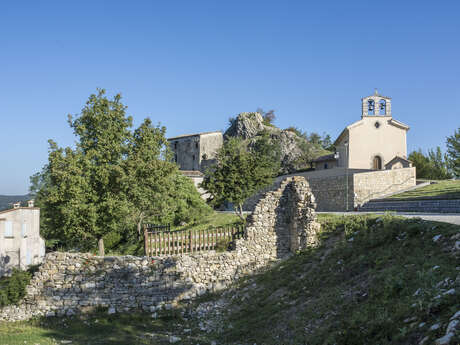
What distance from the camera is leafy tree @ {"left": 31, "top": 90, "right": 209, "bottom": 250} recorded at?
17.9 meters

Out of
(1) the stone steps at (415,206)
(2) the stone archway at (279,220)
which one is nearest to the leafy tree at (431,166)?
(1) the stone steps at (415,206)

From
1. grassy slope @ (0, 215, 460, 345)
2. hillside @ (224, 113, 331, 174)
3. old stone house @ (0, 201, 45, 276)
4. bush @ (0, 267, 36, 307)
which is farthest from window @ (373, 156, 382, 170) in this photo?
bush @ (0, 267, 36, 307)

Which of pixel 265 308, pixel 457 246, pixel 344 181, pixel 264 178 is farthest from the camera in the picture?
pixel 344 181

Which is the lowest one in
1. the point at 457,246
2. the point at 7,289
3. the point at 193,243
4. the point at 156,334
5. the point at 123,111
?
the point at 156,334

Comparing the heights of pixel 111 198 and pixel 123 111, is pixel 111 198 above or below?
below

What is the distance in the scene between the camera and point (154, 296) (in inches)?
582

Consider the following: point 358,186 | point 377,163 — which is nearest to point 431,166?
point 377,163

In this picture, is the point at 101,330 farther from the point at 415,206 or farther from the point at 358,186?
the point at 358,186

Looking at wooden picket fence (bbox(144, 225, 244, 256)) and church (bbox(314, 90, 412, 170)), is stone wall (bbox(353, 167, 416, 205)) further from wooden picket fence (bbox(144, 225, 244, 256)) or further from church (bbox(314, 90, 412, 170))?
wooden picket fence (bbox(144, 225, 244, 256))

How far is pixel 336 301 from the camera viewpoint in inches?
353

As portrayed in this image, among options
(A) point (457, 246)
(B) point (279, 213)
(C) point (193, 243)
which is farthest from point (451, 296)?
(C) point (193, 243)

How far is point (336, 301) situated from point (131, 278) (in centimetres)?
871

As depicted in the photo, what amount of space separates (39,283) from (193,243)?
6443 millimetres

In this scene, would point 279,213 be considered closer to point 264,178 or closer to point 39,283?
point 264,178
